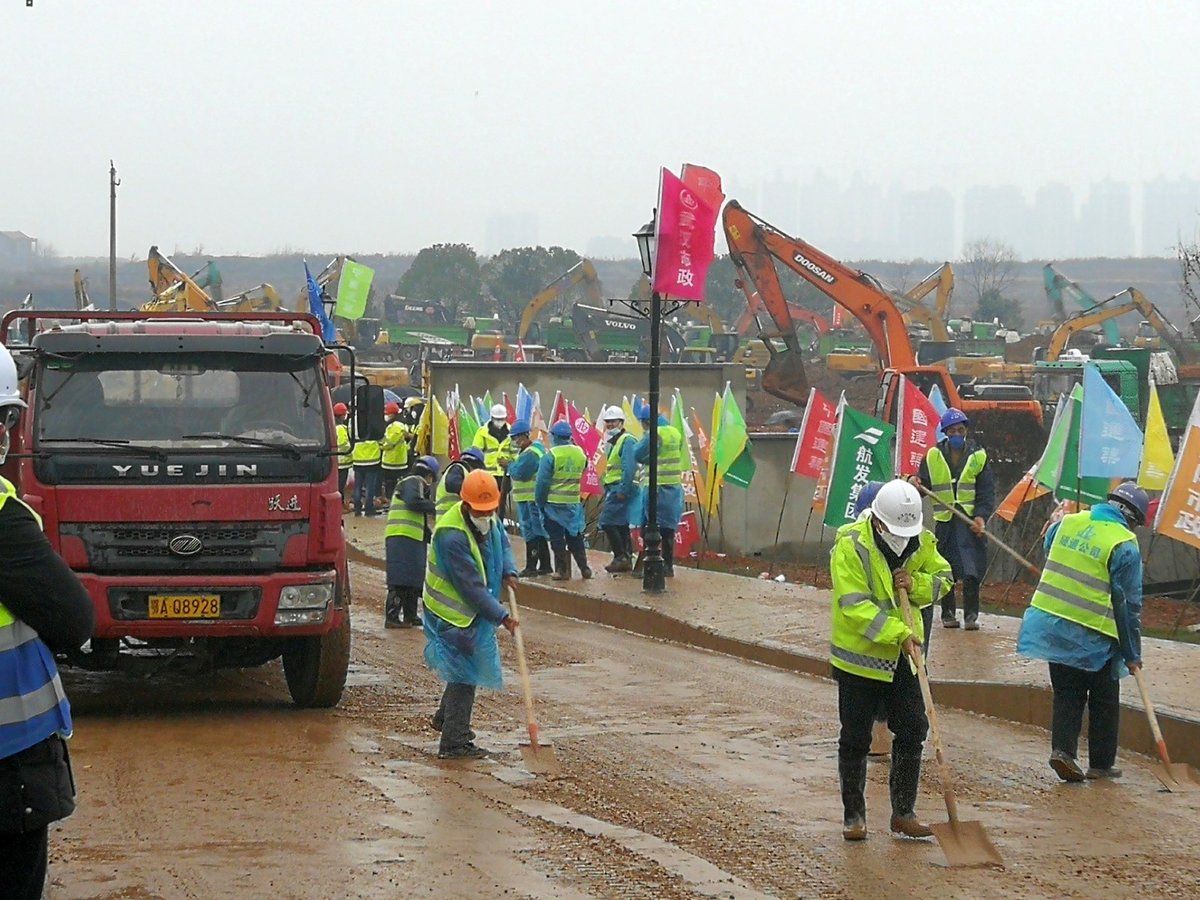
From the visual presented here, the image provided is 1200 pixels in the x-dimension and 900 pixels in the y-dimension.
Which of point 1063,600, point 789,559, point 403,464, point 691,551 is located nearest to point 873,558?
point 1063,600

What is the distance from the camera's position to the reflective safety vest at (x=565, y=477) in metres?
19.3

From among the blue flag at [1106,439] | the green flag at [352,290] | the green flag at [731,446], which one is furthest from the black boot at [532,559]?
the green flag at [352,290]

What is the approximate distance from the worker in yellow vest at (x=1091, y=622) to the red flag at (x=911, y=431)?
9.27 m

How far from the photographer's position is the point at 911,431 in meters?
19.1

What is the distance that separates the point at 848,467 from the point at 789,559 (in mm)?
9210

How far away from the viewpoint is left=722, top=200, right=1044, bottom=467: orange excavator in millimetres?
→ 33156

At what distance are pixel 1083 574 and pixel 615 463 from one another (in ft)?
34.8

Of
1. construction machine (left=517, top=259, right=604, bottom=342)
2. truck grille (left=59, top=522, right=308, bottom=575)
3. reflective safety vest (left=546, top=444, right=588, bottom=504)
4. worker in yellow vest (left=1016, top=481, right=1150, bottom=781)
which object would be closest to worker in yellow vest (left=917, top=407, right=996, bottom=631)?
worker in yellow vest (left=1016, top=481, right=1150, bottom=781)

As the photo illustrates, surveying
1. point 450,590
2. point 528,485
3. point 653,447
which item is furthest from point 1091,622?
point 528,485

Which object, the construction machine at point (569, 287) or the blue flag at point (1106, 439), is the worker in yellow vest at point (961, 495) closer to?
the blue flag at point (1106, 439)

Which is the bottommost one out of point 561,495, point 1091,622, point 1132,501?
point 561,495

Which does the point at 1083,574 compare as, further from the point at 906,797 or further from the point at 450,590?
the point at 450,590

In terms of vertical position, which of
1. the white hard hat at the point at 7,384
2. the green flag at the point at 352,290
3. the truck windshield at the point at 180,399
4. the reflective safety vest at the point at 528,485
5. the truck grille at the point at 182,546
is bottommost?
the reflective safety vest at the point at 528,485

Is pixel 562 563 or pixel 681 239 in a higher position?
pixel 681 239
